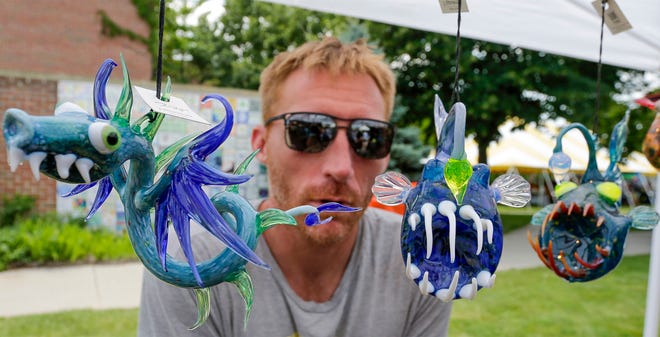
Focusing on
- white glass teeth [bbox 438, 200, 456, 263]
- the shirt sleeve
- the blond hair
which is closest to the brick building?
the blond hair

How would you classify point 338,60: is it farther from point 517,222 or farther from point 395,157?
point 517,222

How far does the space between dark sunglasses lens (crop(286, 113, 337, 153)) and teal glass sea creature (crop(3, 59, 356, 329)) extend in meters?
0.55

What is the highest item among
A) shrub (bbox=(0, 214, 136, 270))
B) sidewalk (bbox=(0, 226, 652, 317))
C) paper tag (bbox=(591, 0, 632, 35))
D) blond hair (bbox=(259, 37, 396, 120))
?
paper tag (bbox=(591, 0, 632, 35))

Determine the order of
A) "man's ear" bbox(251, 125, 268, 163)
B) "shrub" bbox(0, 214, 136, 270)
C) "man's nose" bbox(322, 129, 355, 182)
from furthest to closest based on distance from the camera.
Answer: "shrub" bbox(0, 214, 136, 270) < "man's ear" bbox(251, 125, 268, 163) < "man's nose" bbox(322, 129, 355, 182)

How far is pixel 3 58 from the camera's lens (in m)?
9.24

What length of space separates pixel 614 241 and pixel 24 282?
4.88 m

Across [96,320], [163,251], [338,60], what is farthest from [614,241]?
[96,320]

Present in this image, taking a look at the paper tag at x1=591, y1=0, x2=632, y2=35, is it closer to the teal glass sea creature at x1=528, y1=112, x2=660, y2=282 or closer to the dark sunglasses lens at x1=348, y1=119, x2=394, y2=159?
the teal glass sea creature at x1=528, y1=112, x2=660, y2=282

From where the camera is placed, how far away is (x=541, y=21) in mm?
1981

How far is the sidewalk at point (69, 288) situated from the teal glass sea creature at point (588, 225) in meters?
3.85

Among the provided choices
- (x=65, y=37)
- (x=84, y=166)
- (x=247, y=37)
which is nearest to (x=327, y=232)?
(x=84, y=166)

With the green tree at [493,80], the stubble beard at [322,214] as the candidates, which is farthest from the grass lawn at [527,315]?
the green tree at [493,80]

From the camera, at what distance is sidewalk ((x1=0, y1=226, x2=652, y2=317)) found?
409cm

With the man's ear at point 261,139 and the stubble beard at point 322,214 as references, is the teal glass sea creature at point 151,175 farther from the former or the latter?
the man's ear at point 261,139
